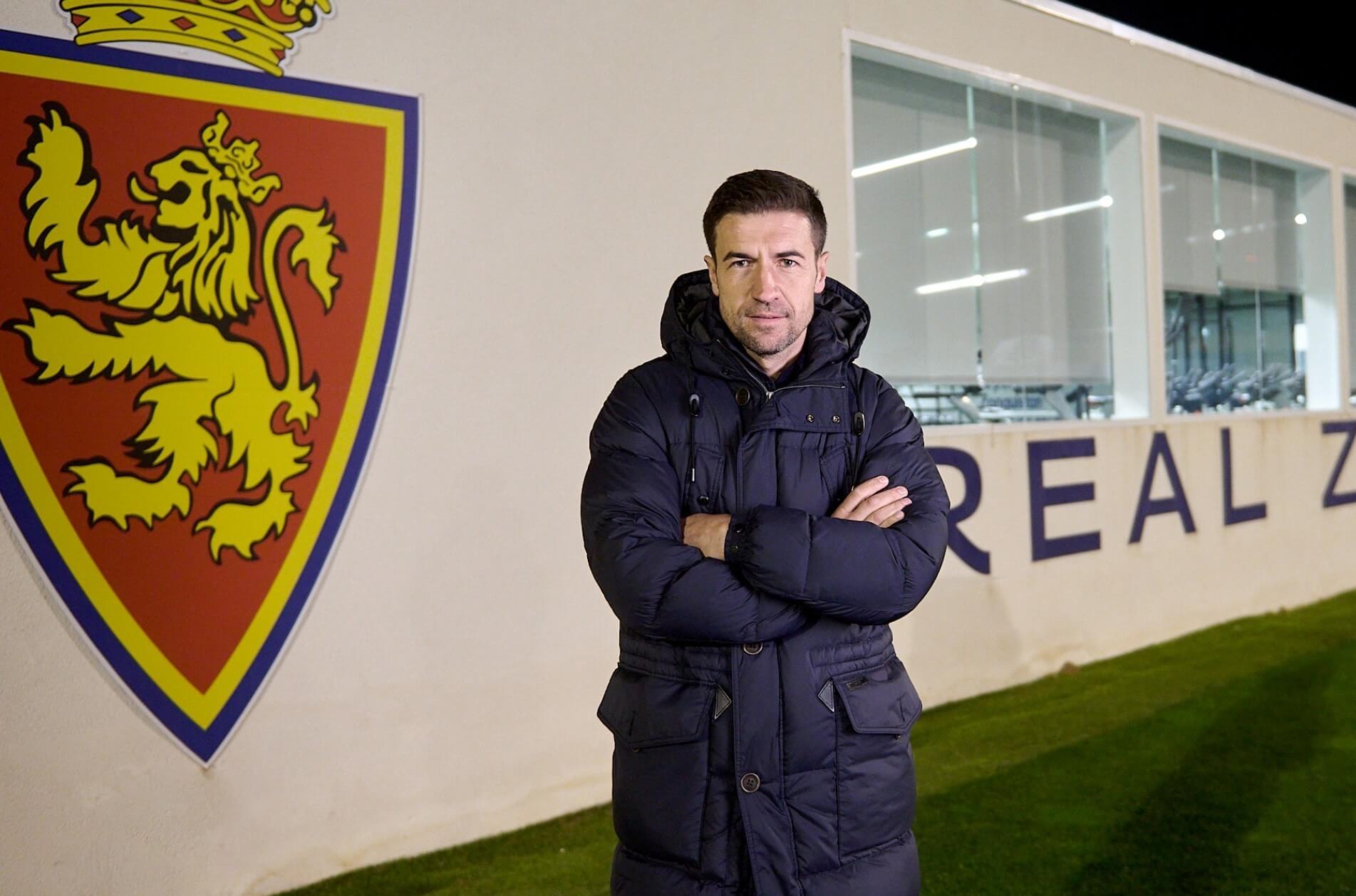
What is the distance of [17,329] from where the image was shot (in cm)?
266

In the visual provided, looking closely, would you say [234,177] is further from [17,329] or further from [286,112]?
[17,329]

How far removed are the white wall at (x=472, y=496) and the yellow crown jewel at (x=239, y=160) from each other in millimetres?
245

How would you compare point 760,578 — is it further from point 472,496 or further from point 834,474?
point 472,496

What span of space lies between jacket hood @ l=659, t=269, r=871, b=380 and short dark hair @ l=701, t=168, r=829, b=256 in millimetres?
113

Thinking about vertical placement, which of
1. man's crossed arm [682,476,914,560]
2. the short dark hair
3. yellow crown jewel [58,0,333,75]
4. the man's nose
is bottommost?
man's crossed arm [682,476,914,560]

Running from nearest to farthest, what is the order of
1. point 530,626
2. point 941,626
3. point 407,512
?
point 407,512
point 530,626
point 941,626

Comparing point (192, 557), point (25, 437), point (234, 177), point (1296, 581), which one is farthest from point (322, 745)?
point (1296, 581)

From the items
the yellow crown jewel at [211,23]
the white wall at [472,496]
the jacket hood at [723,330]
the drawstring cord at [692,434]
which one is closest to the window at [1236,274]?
the white wall at [472,496]

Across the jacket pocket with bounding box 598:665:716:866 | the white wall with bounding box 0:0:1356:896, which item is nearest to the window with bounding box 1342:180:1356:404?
the white wall with bounding box 0:0:1356:896

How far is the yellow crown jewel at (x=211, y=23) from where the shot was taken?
277 cm

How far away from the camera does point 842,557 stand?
160 cm

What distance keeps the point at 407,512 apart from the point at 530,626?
560 millimetres

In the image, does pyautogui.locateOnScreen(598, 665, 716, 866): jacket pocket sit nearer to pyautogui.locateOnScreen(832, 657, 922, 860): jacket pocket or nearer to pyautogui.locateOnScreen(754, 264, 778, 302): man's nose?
pyautogui.locateOnScreen(832, 657, 922, 860): jacket pocket

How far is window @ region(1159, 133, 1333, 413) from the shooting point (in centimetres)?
652
